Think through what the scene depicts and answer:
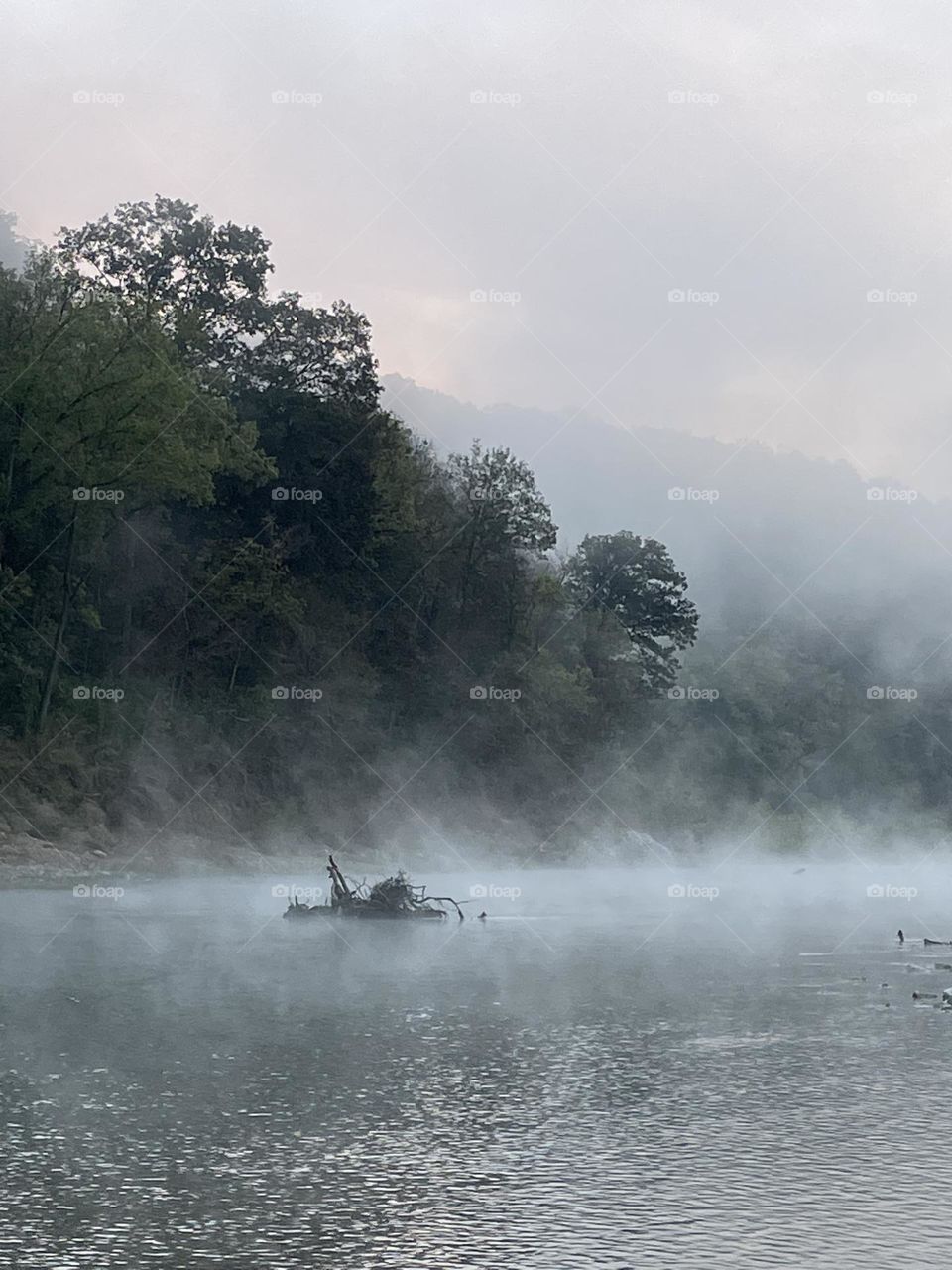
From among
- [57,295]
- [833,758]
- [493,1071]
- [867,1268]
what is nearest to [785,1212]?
[867,1268]
